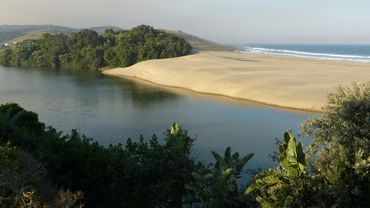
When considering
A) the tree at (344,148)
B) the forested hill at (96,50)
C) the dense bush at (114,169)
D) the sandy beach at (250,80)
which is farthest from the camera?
the forested hill at (96,50)

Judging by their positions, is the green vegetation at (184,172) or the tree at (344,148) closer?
the green vegetation at (184,172)

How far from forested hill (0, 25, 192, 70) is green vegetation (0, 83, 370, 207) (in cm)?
9119

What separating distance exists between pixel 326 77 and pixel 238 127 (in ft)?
114

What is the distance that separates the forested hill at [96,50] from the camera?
113438 mm

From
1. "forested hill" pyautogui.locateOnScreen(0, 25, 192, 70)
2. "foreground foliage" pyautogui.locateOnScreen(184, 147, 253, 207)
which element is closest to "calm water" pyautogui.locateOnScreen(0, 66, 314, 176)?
"foreground foliage" pyautogui.locateOnScreen(184, 147, 253, 207)

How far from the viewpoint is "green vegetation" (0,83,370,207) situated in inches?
551

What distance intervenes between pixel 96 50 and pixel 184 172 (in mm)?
102150

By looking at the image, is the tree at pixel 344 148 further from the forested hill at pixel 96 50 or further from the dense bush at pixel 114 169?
the forested hill at pixel 96 50

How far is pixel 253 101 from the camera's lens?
193 ft

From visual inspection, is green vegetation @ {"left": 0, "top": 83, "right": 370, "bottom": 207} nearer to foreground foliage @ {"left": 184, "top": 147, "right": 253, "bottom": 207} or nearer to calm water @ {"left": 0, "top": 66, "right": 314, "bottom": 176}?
foreground foliage @ {"left": 184, "top": 147, "right": 253, "bottom": 207}

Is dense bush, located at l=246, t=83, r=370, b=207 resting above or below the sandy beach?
above

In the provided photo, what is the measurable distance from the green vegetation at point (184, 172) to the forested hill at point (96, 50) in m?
91.2

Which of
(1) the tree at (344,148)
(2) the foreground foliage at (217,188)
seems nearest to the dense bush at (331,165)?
(1) the tree at (344,148)

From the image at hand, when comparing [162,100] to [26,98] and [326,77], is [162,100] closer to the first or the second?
[26,98]
